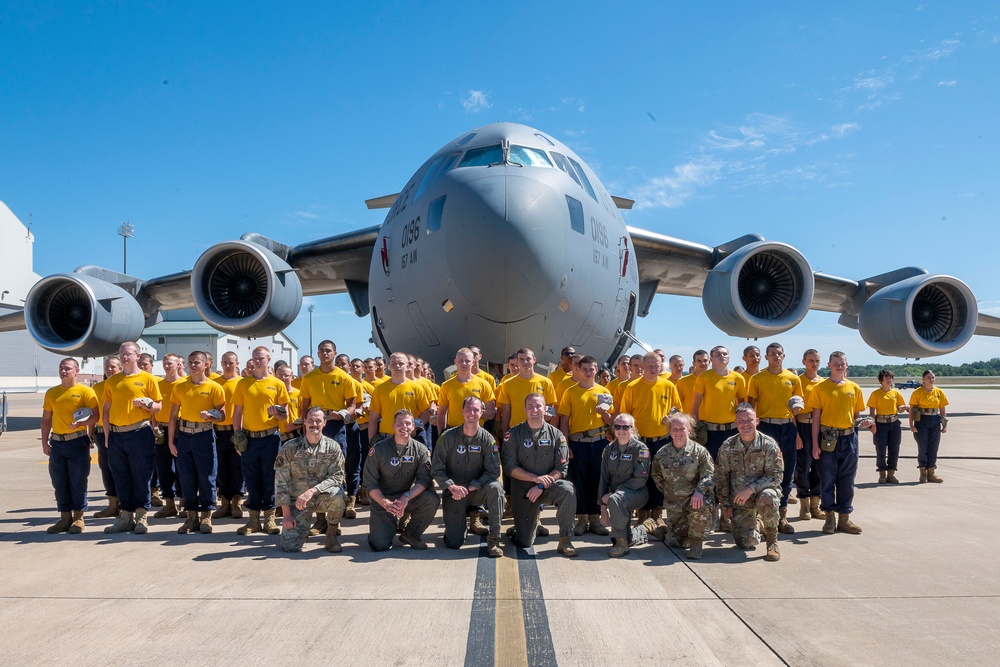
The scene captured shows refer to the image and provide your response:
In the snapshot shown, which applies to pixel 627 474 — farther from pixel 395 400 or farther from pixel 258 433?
pixel 258 433

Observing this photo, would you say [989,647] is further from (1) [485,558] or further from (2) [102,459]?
(2) [102,459]

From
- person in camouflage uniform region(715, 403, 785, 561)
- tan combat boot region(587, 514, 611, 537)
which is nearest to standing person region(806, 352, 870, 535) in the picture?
person in camouflage uniform region(715, 403, 785, 561)

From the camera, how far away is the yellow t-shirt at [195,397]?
601cm

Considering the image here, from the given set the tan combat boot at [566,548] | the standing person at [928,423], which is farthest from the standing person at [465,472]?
the standing person at [928,423]

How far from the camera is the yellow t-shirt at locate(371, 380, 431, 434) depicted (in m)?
5.94

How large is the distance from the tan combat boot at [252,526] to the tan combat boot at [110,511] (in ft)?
5.25

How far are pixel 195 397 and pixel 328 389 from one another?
3.81 ft

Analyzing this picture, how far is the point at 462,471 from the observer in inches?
209

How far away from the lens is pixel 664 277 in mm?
13133

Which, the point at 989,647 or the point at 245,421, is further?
the point at 245,421

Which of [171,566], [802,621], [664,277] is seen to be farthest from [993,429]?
[171,566]

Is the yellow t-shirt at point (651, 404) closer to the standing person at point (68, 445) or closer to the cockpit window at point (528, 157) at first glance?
the cockpit window at point (528, 157)

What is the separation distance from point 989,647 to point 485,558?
116 inches

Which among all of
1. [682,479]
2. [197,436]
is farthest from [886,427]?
[197,436]
